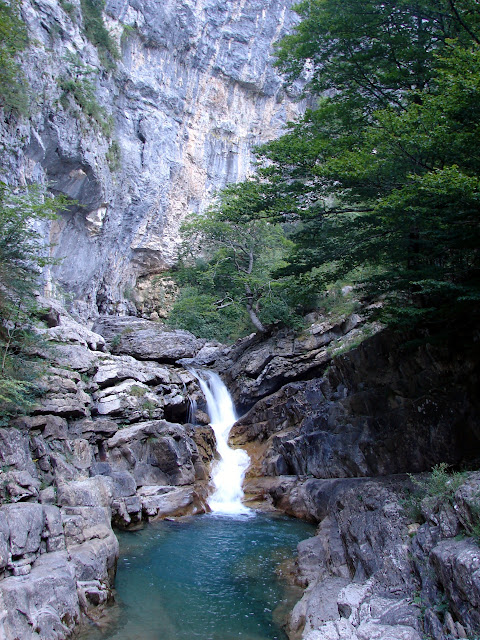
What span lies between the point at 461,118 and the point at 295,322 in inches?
471

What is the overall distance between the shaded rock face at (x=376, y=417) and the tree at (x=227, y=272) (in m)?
5.23

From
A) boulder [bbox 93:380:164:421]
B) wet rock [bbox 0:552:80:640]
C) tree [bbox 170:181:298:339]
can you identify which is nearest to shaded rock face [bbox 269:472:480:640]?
wet rock [bbox 0:552:80:640]

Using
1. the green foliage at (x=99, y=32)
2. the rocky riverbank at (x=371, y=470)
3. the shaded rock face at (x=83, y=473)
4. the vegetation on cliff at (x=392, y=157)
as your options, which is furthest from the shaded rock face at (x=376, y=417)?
the green foliage at (x=99, y=32)

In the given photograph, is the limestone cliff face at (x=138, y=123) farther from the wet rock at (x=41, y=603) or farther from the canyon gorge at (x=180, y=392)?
the wet rock at (x=41, y=603)

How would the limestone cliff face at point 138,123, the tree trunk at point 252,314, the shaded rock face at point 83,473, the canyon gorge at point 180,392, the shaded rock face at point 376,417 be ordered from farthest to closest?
1. the tree trunk at point 252,314
2. the limestone cliff face at point 138,123
3. the shaded rock face at point 376,417
4. the shaded rock face at point 83,473
5. the canyon gorge at point 180,392

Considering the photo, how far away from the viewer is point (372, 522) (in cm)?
680

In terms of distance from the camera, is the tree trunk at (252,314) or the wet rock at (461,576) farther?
the tree trunk at (252,314)

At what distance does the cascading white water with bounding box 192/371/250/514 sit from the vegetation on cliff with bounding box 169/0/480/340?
6.55 metres

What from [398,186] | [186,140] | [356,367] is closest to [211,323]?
[186,140]

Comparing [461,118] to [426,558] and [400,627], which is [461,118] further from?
[400,627]

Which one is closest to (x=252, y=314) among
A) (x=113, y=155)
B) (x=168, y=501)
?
(x=168, y=501)

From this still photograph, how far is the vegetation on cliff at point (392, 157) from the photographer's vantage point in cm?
695

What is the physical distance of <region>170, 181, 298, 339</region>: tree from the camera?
826 inches

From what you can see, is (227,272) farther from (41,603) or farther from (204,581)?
(41,603)
